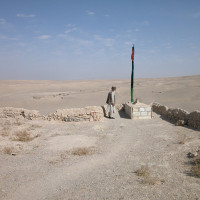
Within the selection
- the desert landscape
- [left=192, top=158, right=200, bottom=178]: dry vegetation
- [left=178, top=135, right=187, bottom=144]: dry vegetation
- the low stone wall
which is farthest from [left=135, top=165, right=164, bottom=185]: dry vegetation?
the low stone wall

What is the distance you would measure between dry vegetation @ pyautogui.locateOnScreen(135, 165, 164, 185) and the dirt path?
61 mm

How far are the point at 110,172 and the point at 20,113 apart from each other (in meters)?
7.30

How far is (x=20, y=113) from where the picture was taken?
34.8 ft

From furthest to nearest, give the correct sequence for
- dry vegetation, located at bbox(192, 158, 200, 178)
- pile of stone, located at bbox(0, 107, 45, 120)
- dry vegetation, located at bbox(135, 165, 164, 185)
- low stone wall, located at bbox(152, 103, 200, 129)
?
pile of stone, located at bbox(0, 107, 45, 120), low stone wall, located at bbox(152, 103, 200, 129), dry vegetation, located at bbox(192, 158, 200, 178), dry vegetation, located at bbox(135, 165, 164, 185)

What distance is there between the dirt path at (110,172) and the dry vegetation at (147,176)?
2.4 inches

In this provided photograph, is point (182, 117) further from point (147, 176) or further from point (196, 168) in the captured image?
point (147, 176)

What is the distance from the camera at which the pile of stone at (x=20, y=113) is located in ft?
33.7

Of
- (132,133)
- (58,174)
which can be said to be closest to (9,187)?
(58,174)

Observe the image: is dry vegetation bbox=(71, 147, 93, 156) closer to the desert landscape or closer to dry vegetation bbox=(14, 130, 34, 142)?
the desert landscape

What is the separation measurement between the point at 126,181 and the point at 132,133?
387cm

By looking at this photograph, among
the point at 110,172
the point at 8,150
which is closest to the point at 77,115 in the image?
the point at 8,150

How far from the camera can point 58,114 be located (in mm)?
9922

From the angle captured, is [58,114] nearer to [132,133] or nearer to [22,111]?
[22,111]

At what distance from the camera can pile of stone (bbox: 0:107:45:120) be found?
10.3 metres
